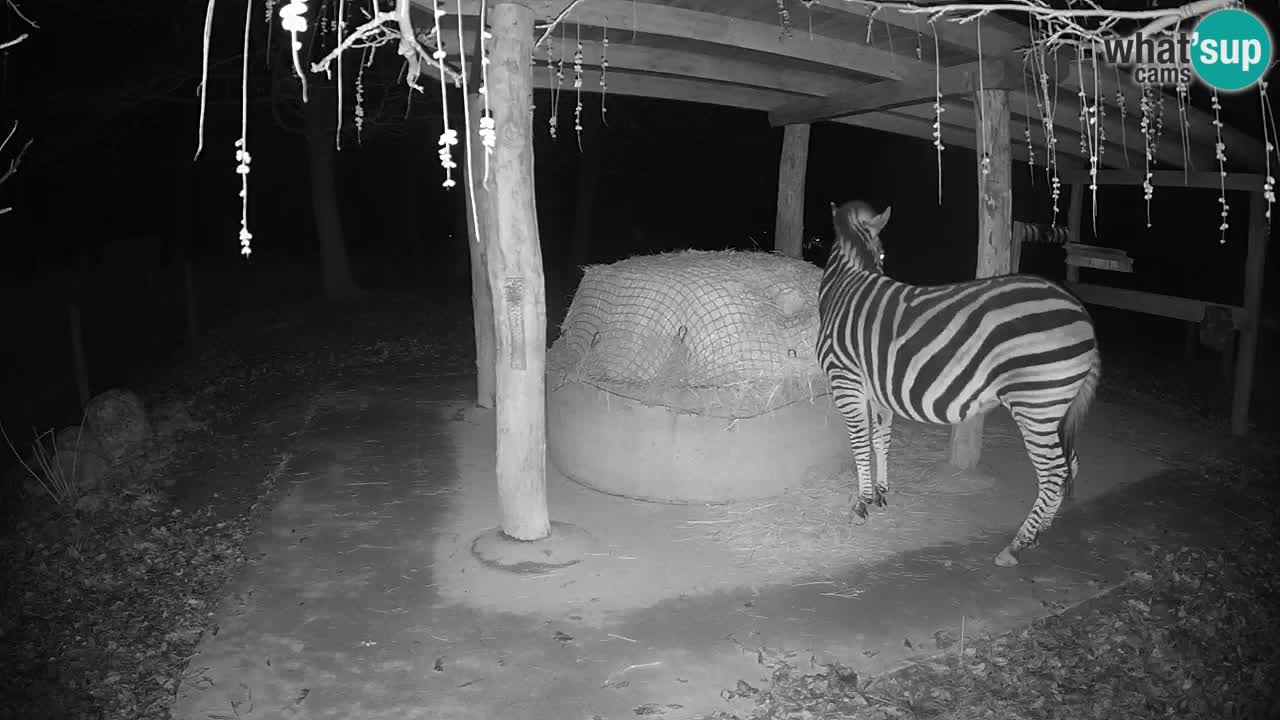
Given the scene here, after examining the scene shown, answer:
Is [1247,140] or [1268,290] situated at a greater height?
[1247,140]

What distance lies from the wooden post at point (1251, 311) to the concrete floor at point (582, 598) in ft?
4.77

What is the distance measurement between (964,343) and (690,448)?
194cm

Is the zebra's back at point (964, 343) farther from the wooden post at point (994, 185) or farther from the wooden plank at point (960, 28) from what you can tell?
the wooden plank at point (960, 28)

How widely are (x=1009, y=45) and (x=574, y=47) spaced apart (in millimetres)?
3035

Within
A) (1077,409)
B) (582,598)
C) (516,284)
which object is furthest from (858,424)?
(516,284)

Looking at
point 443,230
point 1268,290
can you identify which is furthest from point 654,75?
point 443,230

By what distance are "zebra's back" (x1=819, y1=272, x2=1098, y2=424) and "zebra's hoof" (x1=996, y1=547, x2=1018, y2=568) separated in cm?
82

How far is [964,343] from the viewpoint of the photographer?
5.19 metres

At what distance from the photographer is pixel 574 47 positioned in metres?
6.34

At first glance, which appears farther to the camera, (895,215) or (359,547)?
(895,215)

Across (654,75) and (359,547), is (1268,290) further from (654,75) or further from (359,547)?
(359,547)

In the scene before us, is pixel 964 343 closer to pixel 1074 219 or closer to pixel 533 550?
pixel 533 550

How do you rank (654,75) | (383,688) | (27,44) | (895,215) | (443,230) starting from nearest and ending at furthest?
(383,688) < (654,75) < (27,44) < (895,215) < (443,230)

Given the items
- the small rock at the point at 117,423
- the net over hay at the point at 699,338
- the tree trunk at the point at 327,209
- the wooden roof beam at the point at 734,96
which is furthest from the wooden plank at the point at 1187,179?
the tree trunk at the point at 327,209
